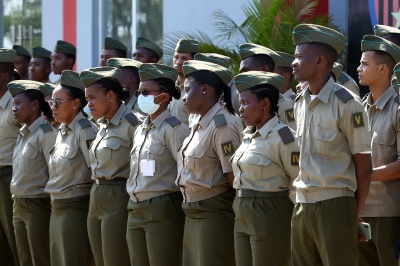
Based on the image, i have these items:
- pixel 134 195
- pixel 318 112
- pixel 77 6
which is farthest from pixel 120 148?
pixel 77 6

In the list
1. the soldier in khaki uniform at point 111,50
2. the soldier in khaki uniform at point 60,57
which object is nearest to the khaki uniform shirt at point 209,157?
the soldier in khaki uniform at point 111,50

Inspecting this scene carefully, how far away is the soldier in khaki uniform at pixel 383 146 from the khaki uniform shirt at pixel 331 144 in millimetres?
708

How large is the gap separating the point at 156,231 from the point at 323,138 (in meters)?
1.71

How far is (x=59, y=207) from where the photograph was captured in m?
6.64

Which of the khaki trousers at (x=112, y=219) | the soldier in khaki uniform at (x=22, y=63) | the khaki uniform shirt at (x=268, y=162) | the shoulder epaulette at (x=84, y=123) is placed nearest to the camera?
the khaki uniform shirt at (x=268, y=162)

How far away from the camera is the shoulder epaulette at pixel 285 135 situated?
200 inches

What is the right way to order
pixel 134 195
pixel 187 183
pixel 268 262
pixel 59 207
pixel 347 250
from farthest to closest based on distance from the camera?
pixel 59 207 → pixel 134 195 → pixel 187 183 → pixel 268 262 → pixel 347 250

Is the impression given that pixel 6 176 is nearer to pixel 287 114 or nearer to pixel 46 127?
pixel 46 127

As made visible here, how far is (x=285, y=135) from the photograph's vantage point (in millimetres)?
5102

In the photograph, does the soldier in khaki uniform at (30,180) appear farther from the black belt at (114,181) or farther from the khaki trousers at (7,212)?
the black belt at (114,181)

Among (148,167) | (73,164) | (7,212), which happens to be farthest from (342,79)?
(7,212)

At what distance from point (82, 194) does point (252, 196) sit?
2025 millimetres

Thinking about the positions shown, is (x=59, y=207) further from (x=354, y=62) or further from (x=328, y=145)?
(x=354, y=62)

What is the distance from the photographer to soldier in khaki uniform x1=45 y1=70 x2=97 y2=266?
6.59 metres
